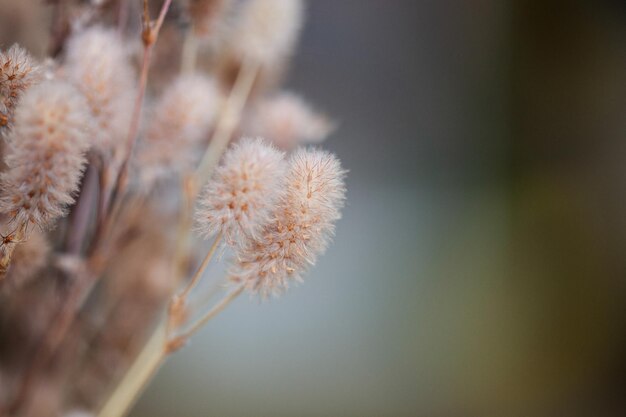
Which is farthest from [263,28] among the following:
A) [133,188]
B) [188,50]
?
[133,188]

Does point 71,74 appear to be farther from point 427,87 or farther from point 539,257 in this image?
point 539,257

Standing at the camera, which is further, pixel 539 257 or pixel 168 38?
pixel 539 257

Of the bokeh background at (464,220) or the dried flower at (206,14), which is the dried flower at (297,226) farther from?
the bokeh background at (464,220)

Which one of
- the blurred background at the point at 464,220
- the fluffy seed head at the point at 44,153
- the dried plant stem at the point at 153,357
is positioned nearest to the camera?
the fluffy seed head at the point at 44,153

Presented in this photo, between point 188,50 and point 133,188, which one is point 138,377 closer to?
point 133,188

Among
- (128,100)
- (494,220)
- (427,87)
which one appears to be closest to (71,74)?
(128,100)

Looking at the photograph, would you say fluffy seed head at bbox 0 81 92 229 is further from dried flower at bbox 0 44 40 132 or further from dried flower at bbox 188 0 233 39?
dried flower at bbox 188 0 233 39

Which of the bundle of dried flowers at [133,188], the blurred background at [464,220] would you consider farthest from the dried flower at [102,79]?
the blurred background at [464,220]

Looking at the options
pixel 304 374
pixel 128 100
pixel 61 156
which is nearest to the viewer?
pixel 61 156
